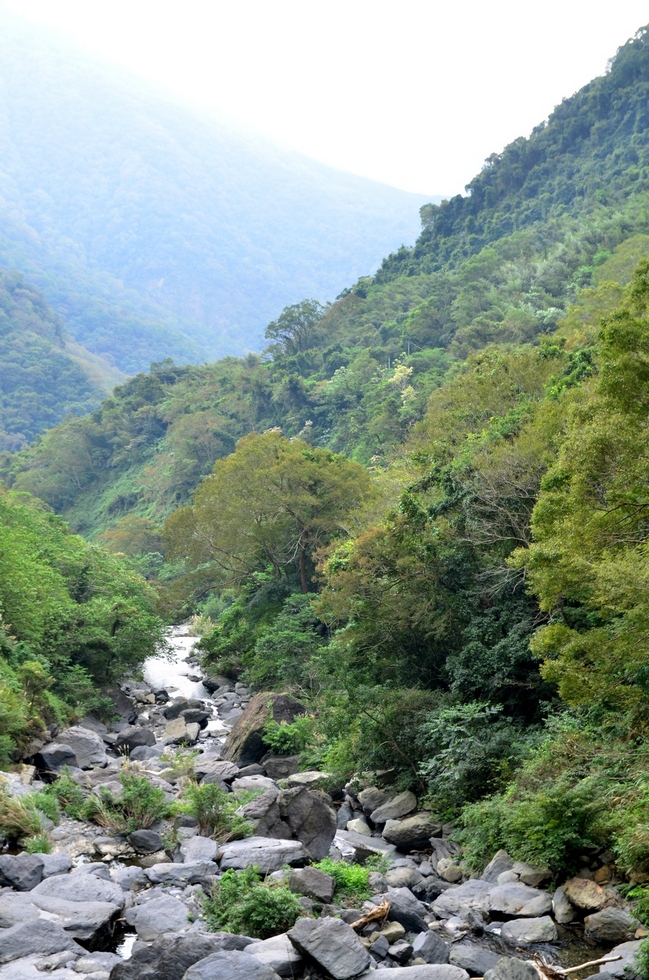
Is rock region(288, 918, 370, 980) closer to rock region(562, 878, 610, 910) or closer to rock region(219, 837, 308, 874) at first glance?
rock region(219, 837, 308, 874)

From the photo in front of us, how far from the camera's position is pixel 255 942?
877 cm

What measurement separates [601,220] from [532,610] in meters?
47.2

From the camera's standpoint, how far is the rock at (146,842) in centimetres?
1278

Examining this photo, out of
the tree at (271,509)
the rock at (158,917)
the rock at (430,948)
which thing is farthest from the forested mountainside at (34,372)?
the rock at (430,948)

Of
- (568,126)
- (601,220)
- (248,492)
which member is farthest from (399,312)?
(248,492)

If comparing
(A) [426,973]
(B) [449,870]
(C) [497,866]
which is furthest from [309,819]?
(A) [426,973]

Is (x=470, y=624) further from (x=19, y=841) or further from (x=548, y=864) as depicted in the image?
(x=19, y=841)

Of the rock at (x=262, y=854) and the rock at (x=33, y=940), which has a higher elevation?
the rock at (x=33, y=940)

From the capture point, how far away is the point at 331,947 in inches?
329

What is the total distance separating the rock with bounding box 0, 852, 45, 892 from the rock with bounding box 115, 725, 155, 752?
10.9 m

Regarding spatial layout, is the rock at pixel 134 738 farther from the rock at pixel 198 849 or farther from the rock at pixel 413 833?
the rock at pixel 198 849

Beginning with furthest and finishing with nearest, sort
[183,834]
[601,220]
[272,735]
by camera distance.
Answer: [601,220] → [272,735] → [183,834]

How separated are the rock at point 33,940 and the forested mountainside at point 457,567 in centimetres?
637

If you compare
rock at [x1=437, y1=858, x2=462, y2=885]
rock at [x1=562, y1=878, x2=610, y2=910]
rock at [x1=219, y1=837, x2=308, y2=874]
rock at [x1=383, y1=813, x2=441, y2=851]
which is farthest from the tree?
rock at [x1=562, y1=878, x2=610, y2=910]
